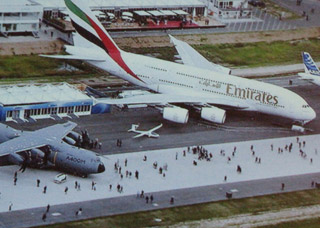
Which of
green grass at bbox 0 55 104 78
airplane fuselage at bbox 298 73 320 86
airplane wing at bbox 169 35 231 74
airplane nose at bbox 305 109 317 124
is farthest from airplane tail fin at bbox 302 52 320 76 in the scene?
green grass at bbox 0 55 104 78

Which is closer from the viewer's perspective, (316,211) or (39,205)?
(39,205)

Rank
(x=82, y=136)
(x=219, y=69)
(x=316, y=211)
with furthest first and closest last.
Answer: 1. (x=219, y=69)
2. (x=82, y=136)
3. (x=316, y=211)

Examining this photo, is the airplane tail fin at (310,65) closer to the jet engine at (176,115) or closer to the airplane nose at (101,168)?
the jet engine at (176,115)

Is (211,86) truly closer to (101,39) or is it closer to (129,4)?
(101,39)

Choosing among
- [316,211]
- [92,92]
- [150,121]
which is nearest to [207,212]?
[316,211]

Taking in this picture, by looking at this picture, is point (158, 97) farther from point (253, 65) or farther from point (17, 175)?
point (253, 65)

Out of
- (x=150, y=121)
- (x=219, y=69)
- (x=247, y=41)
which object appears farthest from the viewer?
(x=247, y=41)

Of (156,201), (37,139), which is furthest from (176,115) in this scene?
(156,201)
